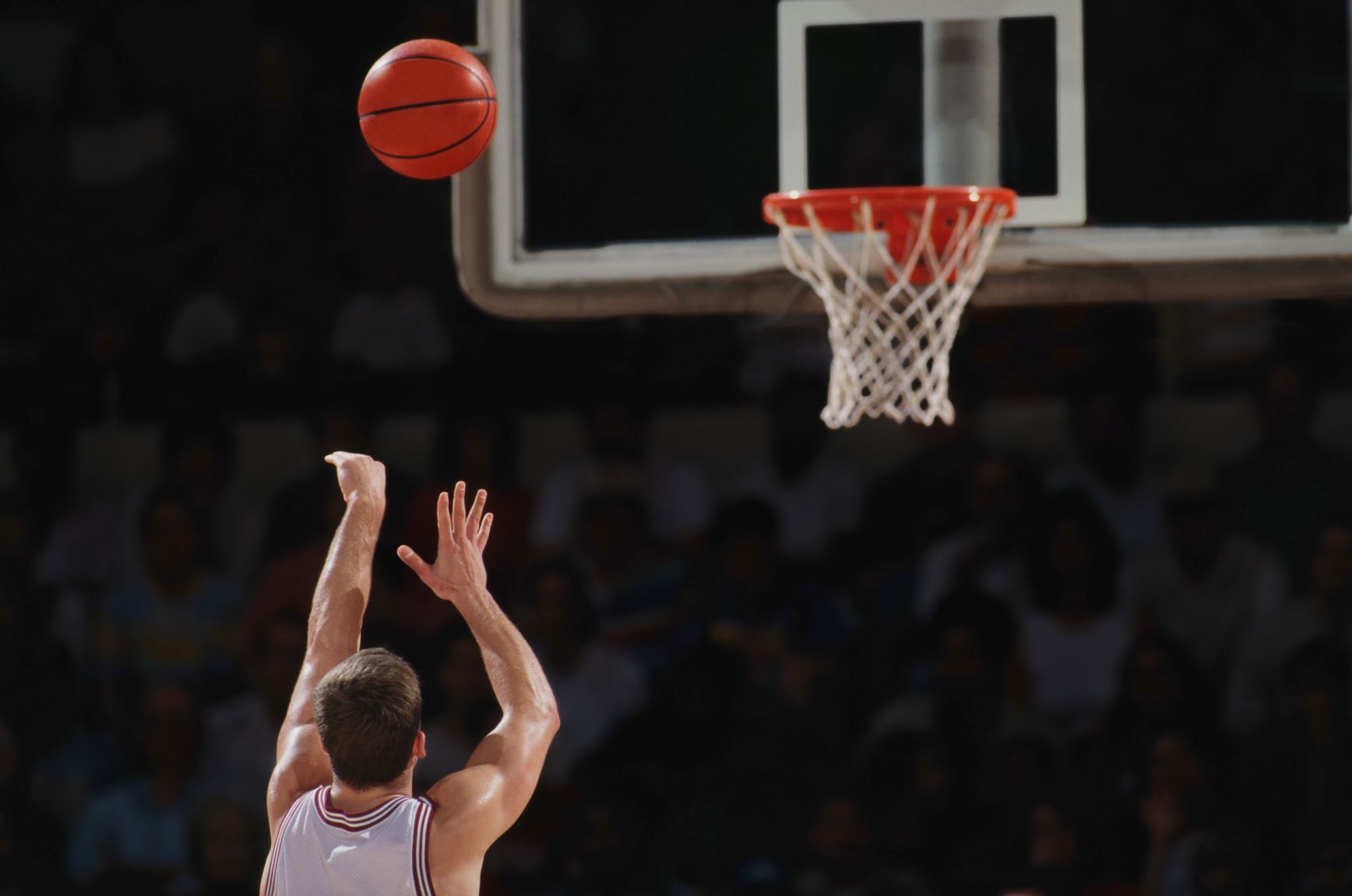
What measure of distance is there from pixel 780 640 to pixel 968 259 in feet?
5.82

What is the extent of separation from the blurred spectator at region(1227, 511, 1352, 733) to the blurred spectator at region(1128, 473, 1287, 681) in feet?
0.13

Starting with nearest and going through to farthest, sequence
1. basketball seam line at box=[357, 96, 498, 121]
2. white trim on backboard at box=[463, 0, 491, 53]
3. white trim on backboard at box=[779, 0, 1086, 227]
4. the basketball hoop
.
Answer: basketball seam line at box=[357, 96, 498, 121], the basketball hoop, white trim on backboard at box=[779, 0, 1086, 227], white trim on backboard at box=[463, 0, 491, 53]

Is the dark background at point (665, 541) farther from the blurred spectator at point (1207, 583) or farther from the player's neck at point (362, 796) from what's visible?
the player's neck at point (362, 796)

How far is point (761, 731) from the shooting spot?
4832 millimetres

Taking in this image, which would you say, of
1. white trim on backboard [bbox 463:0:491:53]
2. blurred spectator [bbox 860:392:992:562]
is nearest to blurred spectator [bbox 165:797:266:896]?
blurred spectator [bbox 860:392:992:562]

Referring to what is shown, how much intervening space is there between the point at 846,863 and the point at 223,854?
6.10 feet

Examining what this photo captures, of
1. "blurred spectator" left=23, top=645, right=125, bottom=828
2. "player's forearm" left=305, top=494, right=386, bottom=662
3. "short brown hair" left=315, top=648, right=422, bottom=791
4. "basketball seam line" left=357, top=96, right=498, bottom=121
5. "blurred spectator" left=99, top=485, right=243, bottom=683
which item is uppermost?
"basketball seam line" left=357, top=96, right=498, bottom=121

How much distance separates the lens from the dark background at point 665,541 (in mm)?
4660

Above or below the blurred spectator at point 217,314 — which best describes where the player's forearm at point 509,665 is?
below

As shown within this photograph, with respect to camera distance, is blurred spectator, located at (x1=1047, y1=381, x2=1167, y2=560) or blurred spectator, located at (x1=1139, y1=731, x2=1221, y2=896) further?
blurred spectator, located at (x1=1047, y1=381, x2=1167, y2=560)

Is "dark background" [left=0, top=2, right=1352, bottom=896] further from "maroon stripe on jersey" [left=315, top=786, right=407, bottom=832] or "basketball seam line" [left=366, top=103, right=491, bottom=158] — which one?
"maroon stripe on jersey" [left=315, top=786, right=407, bottom=832]

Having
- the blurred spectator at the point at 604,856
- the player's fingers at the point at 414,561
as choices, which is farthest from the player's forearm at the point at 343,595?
the blurred spectator at the point at 604,856

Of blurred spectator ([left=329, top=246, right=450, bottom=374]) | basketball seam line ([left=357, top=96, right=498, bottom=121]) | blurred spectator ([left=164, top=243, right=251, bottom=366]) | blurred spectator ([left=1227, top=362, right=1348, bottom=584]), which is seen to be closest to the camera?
basketball seam line ([left=357, top=96, right=498, bottom=121])

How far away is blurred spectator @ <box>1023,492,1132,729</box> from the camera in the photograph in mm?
4781
